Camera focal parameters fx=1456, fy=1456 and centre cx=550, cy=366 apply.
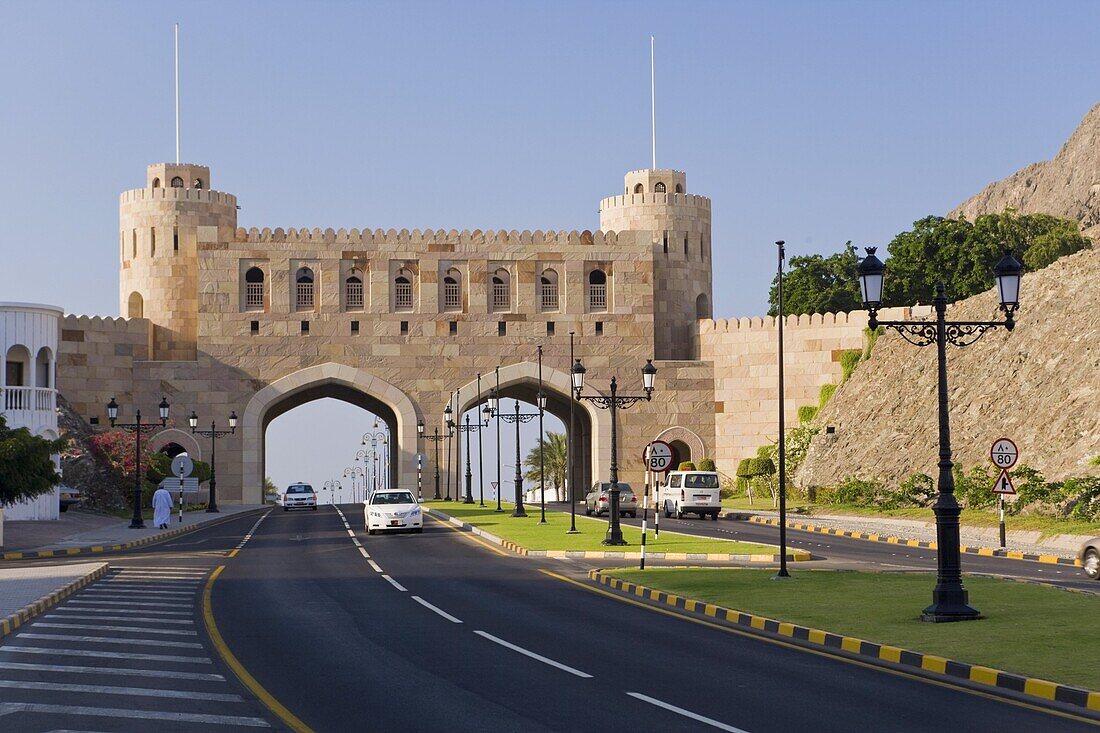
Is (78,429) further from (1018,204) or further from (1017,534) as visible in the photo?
(1018,204)

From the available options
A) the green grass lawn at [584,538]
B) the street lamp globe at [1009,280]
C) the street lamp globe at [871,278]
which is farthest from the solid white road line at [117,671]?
the green grass lawn at [584,538]

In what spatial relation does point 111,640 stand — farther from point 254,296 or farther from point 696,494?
point 254,296

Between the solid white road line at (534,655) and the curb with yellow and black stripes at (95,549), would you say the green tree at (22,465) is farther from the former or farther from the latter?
the solid white road line at (534,655)

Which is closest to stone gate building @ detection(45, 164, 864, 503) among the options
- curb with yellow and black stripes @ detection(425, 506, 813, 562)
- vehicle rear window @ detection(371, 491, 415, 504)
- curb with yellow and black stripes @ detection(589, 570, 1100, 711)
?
vehicle rear window @ detection(371, 491, 415, 504)

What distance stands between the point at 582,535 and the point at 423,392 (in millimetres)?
38833

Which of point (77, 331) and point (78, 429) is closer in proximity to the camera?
point (78, 429)

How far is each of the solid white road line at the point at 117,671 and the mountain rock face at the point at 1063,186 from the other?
392 ft

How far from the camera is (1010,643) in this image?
15.1 m

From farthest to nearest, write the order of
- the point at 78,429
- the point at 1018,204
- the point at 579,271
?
1. the point at 1018,204
2. the point at 579,271
3. the point at 78,429

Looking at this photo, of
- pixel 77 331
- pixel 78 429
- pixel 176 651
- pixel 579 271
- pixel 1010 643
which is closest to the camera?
pixel 1010 643

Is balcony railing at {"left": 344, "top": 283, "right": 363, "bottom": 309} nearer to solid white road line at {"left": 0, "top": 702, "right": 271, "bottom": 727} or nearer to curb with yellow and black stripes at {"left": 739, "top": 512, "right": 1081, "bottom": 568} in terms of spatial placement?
curb with yellow and black stripes at {"left": 739, "top": 512, "right": 1081, "bottom": 568}

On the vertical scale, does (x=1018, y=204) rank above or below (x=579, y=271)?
above

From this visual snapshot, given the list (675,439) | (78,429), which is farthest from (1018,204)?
(78,429)

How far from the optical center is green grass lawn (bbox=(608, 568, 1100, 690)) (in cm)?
1421
